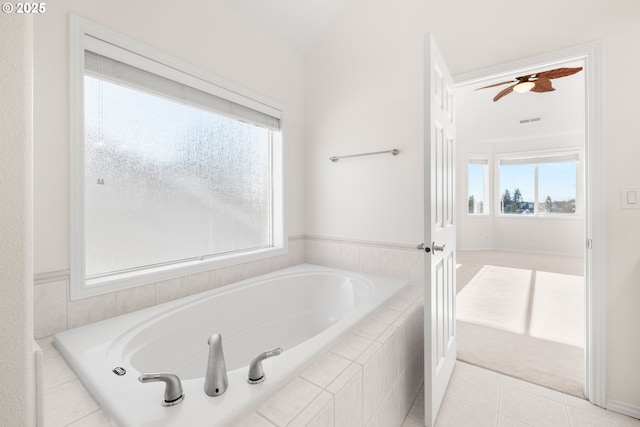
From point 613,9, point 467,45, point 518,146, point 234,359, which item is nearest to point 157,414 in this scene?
point 234,359

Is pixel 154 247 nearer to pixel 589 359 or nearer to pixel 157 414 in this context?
pixel 157 414

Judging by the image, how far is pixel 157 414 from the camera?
2.49ft

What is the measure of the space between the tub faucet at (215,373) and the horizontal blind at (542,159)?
7.16 meters

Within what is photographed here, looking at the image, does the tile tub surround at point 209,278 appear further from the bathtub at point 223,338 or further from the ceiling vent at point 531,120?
the ceiling vent at point 531,120

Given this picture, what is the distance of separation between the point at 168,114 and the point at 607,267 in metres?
2.73

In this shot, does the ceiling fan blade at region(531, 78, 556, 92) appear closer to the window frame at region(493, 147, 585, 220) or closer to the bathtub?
the bathtub

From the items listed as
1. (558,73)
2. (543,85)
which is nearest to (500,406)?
(558,73)

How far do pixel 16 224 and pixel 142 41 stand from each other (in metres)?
1.52

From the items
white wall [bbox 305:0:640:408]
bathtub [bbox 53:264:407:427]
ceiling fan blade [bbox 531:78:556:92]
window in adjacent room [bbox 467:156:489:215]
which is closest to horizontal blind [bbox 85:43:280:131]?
white wall [bbox 305:0:640:408]

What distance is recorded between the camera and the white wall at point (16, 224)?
1.30 ft

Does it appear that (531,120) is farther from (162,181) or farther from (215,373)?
(215,373)

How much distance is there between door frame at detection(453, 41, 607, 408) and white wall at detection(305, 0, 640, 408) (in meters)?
0.04

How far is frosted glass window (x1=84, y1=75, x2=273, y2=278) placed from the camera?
1.46 metres

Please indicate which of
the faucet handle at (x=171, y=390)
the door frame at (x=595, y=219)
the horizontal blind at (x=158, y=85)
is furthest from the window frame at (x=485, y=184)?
the faucet handle at (x=171, y=390)
